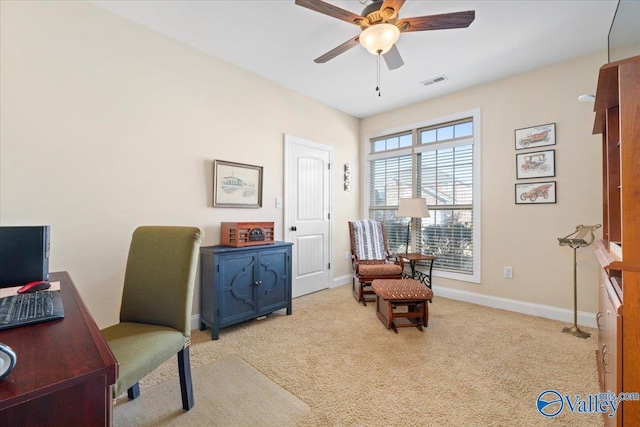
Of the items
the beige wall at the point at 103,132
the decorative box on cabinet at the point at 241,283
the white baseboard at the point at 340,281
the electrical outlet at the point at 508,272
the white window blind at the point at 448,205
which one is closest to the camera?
the beige wall at the point at 103,132

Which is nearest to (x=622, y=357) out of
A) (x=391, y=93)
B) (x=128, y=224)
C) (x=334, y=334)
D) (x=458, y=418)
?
(x=458, y=418)

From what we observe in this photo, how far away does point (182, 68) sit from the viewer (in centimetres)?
268

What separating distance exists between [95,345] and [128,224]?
182 centimetres

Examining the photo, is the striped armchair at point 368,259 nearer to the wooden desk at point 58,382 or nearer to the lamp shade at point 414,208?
the lamp shade at point 414,208

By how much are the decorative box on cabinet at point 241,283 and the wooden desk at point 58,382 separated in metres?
1.66

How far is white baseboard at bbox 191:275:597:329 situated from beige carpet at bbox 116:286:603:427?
0.11 metres

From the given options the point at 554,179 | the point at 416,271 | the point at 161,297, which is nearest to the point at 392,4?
the point at 161,297

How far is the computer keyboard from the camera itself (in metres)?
0.98

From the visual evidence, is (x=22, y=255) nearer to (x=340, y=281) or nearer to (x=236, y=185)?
(x=236, y=185)

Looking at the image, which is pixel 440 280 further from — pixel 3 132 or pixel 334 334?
pixel 3 132

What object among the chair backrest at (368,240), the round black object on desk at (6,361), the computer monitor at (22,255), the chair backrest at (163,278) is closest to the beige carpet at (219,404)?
the chair backrest at (163,278)

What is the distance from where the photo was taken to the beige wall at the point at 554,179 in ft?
9.15

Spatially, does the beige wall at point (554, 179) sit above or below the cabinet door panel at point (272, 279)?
above

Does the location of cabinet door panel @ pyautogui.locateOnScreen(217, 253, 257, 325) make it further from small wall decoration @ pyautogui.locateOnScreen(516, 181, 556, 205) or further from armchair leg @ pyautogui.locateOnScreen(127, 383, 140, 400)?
small wall decoration @ pyautogui.locateOnScreen(516, 181, 556, 205)
